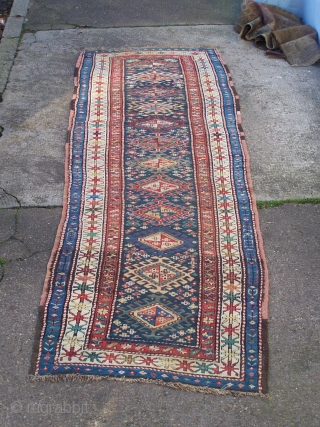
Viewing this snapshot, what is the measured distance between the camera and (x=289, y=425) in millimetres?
3723

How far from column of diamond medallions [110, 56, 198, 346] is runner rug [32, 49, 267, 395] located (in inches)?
0.5

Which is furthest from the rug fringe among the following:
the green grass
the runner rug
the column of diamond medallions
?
the green grass

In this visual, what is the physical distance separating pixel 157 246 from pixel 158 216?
0.41 metres

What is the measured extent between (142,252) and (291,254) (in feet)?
3.96

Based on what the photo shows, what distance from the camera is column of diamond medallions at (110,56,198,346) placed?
Answer: 4.41 m

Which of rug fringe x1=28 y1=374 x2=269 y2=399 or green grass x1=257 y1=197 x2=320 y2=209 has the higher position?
green grass x1=257 y1=197 x2=320 y2=209

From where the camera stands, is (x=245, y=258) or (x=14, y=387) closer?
(x=14, y=387)

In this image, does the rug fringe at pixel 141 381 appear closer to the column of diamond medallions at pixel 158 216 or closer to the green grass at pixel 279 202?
the column of diamond medallions at pixel 158 216

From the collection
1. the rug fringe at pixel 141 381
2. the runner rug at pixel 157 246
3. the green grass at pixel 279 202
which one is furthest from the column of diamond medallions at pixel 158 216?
the green grass at pixel 279 202

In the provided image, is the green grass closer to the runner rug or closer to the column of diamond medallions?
the runner rug

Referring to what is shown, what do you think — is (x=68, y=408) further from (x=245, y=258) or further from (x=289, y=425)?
(x=245, y=258)

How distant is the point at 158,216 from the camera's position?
535 centimetres


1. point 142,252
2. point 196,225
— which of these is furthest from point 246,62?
point 142,252

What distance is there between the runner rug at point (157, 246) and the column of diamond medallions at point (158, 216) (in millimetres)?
12
